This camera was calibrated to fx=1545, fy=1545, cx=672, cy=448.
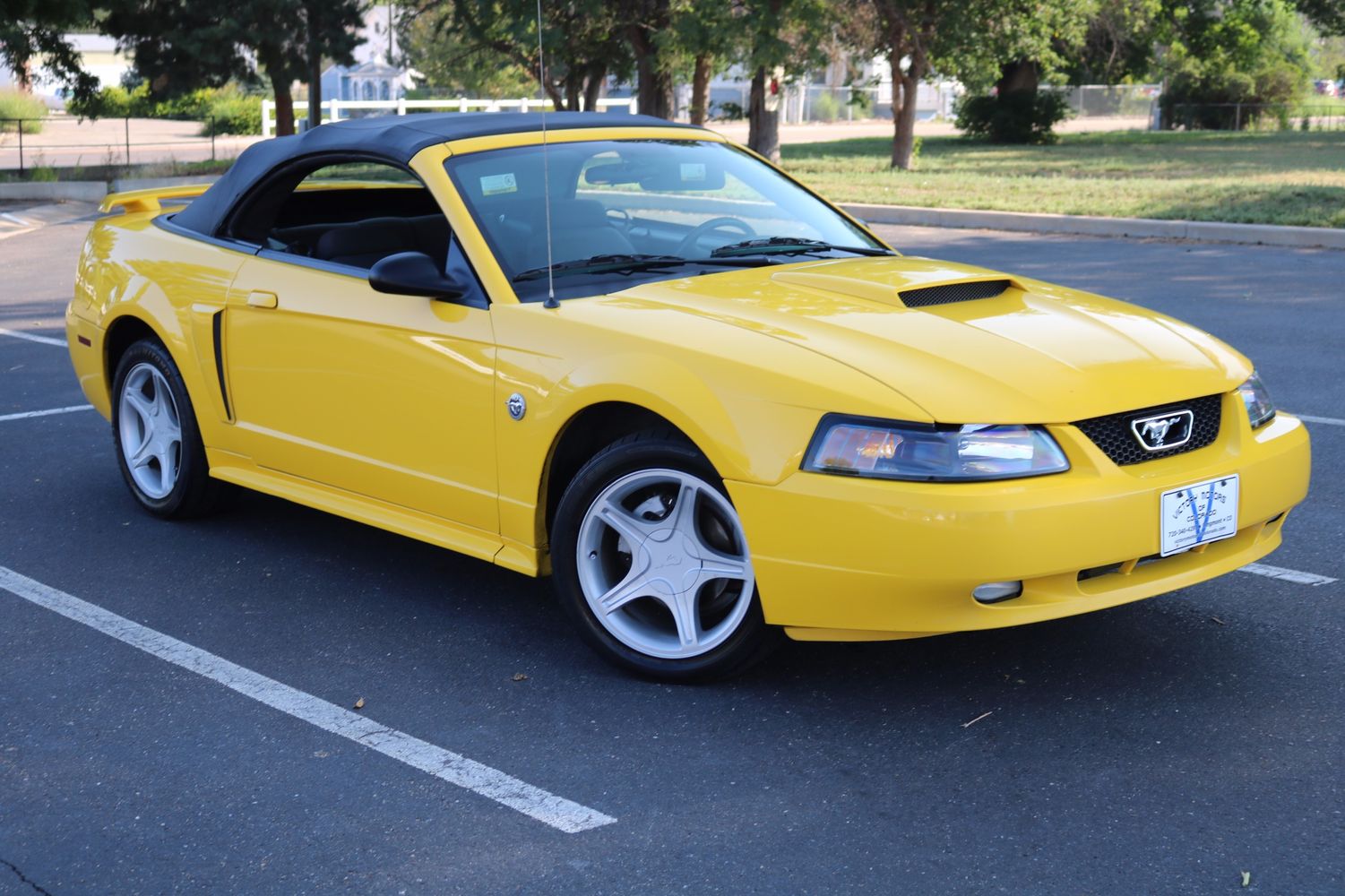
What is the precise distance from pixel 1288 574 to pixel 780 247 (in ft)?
6.42

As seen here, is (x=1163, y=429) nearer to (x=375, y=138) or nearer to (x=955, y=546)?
(x=955, y=546)

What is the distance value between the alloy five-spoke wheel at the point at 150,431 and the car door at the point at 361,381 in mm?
604

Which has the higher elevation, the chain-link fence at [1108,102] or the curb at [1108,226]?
the chain-link fence at [1108,102]

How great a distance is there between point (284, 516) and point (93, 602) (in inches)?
44.6

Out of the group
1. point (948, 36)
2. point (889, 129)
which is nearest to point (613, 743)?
point (948, 36)

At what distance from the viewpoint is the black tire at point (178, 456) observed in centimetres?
559

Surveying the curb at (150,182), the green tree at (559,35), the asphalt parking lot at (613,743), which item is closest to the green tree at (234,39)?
the green tree at (559,35)

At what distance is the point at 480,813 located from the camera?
3.41 metres

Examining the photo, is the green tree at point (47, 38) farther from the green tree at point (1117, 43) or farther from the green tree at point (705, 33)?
the green tree at point (1117, 43)

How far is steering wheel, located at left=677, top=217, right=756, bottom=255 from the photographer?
16.1 ft

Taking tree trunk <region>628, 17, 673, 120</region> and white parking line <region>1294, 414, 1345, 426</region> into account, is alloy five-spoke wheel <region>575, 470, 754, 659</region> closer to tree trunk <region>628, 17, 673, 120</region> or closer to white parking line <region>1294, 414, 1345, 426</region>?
white parking line <region>1294, 414, 1345, 426</region>

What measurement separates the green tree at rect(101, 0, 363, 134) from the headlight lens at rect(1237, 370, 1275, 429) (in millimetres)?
26446

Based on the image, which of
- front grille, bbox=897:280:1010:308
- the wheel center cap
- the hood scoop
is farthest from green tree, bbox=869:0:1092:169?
the wheel center cap

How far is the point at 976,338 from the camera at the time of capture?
4016 mm
